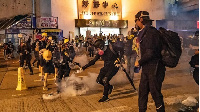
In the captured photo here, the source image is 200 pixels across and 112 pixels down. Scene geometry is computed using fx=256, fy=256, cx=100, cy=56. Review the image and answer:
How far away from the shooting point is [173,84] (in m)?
8.47

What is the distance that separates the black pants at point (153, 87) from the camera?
4.05 metres

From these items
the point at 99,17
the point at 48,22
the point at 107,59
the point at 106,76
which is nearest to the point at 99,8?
the point at 99,17

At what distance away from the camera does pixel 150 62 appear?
4.06 m

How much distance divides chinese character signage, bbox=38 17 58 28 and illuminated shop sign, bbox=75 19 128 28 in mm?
3057

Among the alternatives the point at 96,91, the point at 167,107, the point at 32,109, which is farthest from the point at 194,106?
the point at 32,109

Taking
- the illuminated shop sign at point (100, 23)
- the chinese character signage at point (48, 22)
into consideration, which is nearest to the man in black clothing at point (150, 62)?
the chinese character signage at point (48, 22)

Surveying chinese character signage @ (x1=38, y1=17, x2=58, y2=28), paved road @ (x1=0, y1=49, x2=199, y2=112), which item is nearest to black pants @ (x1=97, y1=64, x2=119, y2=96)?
paved road @ (x1=0, y1=49, x2=199, y2=112)

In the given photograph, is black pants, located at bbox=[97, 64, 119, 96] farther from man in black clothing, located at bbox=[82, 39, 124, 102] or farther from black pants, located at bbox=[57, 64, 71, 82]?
black pants, located at bbox=[57, 64, 71, 82]

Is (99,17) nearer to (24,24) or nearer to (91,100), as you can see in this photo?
(24,24)

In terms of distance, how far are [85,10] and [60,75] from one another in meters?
22.2

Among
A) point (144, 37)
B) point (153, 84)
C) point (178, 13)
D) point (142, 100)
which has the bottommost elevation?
point (142, 100)

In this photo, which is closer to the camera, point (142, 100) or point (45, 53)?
point (142, 100)

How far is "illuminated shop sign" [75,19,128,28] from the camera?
2920cm

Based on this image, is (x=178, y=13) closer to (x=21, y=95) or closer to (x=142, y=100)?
(x=21, y=95)
